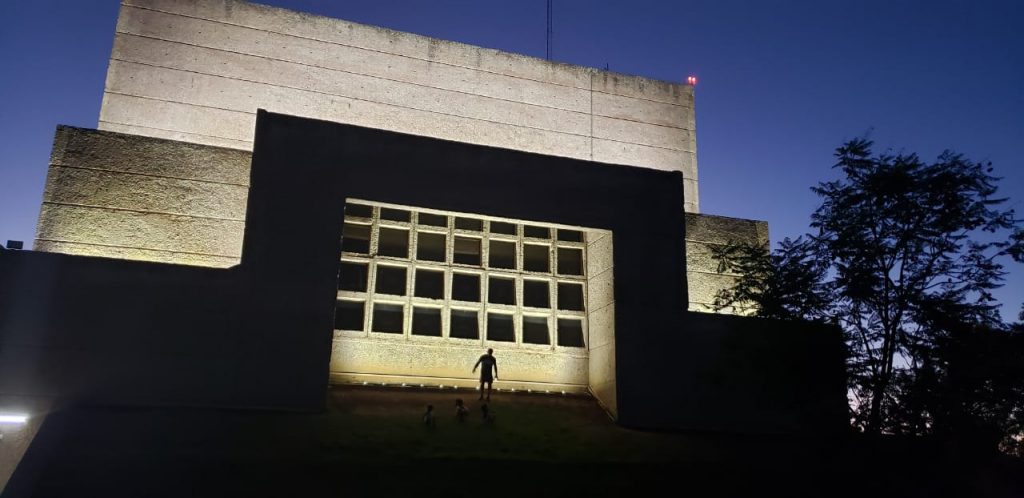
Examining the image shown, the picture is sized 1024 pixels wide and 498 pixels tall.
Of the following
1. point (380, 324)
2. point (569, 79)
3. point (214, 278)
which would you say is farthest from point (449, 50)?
point (214, 278)

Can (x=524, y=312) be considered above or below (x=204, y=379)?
above

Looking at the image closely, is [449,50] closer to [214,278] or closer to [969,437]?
[214,278]

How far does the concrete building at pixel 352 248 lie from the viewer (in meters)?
13.5

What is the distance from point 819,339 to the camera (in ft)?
55.0

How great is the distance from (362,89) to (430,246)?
5.16m

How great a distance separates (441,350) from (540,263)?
11.1 feet

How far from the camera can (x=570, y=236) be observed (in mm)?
18891

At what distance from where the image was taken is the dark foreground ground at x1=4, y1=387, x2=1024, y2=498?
10.6 meters

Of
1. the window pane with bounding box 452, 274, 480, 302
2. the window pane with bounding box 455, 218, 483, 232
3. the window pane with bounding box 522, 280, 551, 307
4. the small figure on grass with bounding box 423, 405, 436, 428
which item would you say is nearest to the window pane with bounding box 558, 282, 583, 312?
the window pane with bounding box 522, 280, 551, 307

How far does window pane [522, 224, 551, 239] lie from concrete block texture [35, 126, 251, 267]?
21.6ft

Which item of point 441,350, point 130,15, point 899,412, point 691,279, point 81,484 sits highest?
point 130,15

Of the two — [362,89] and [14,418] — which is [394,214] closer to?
[362,89]

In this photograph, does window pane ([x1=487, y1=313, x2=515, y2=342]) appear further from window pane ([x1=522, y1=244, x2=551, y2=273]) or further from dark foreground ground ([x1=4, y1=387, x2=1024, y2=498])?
dark foreground ground ([x1=4, y1=387, x2=1024, y2=498])

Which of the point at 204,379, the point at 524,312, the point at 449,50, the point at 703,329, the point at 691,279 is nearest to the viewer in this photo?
the point at 204,379
